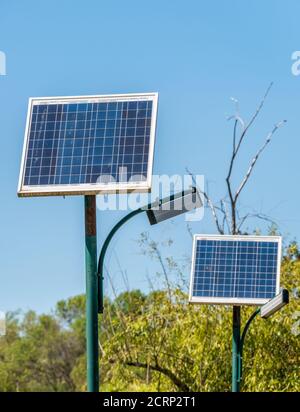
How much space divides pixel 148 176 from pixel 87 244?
33.4 inches

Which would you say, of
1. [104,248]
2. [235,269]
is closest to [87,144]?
[104,248]

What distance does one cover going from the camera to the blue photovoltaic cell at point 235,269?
56.7 feet

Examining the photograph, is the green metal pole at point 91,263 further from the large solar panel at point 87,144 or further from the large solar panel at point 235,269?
the large solar panel at point 235,269

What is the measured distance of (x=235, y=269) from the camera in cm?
1769

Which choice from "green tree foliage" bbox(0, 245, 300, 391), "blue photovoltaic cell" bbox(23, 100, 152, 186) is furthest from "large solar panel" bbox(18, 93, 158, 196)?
"green tree foliage" bbox(0, 245, 300, 391)

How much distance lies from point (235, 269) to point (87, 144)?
7099 millimetres

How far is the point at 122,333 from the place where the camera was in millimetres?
22703

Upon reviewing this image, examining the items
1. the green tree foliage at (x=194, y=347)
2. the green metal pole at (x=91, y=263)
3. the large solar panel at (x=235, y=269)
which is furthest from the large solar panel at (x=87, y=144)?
the green tree foliage at (x=194, y=347)

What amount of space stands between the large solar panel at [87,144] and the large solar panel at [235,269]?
21.7 feet

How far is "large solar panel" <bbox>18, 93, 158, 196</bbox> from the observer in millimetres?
10578

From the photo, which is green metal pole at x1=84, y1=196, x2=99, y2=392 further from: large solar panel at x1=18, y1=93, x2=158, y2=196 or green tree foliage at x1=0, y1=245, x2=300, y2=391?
green tree foliage at x1=0, y1=245, x2=300, y2=391
